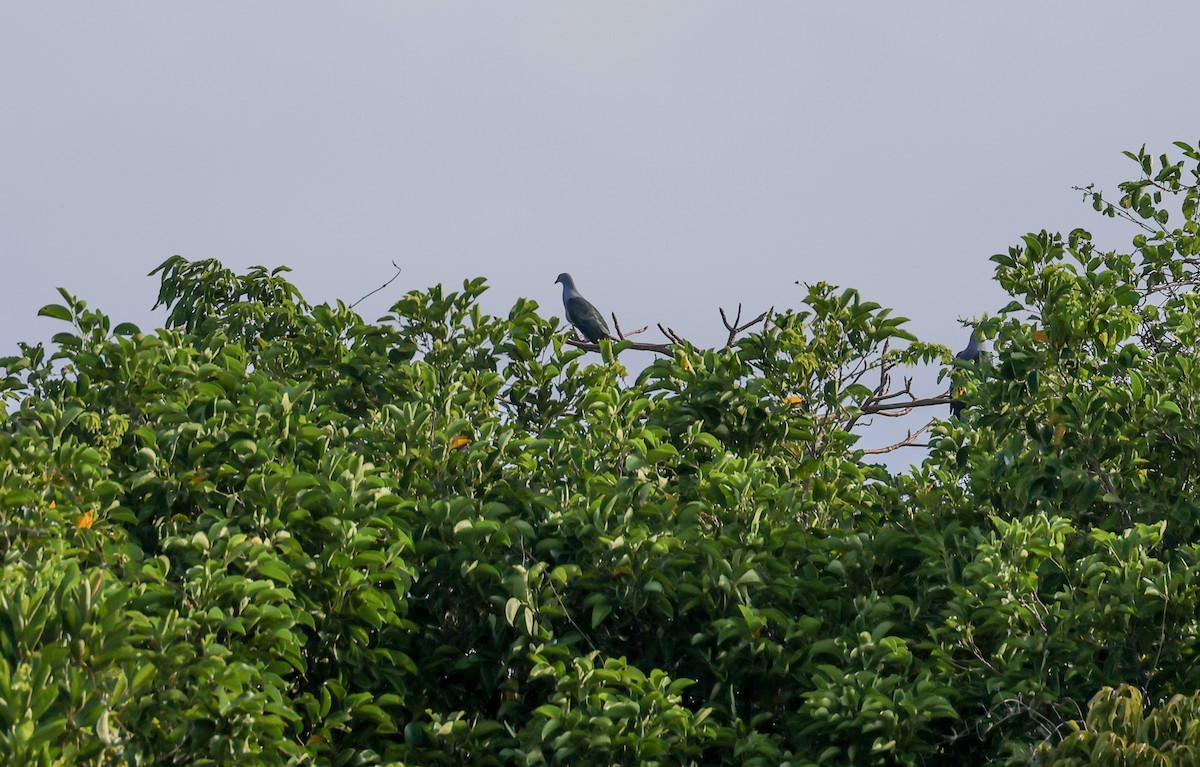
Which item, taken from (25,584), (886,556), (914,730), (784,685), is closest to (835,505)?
(886,556)

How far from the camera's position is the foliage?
701 centimetres

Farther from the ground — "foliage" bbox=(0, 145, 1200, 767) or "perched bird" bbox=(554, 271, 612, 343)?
"perched bird" bbox=(554, 271, 612, 343)

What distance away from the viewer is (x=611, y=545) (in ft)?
25.9

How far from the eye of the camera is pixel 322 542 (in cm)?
784

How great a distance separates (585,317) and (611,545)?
9.04 meters

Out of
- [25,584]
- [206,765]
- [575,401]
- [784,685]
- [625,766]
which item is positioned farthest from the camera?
[575,401]

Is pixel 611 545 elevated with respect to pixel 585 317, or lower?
lower

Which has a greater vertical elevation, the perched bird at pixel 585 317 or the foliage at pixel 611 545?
the perched bird at pixel 585 317

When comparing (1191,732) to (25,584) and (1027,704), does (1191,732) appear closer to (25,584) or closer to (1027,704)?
(1027,704)

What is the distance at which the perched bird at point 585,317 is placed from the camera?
659 inches

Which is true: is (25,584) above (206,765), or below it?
above

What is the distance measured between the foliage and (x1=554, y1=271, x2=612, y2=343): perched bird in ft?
22.6

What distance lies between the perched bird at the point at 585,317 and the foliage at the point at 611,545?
6894mm

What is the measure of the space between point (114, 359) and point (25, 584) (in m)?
2.69
